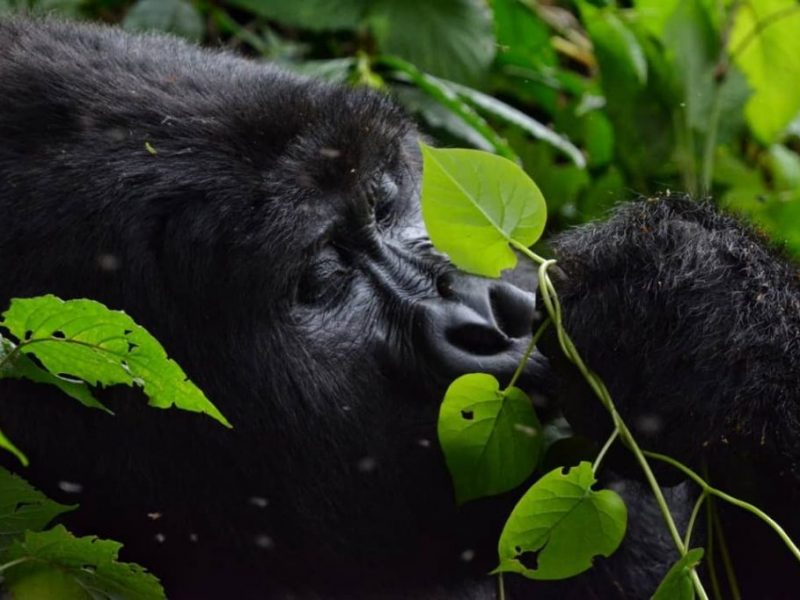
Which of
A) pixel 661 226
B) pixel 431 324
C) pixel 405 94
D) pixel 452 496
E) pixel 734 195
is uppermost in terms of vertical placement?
pixel 661 226

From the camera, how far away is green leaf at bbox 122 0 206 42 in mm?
3668

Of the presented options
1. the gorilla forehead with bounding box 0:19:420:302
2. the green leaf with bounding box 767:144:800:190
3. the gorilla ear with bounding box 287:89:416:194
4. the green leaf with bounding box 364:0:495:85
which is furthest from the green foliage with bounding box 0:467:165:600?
the green leaf with bounding box 767:144:800:190

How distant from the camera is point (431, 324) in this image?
2.03 metres

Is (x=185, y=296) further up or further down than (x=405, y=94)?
further up

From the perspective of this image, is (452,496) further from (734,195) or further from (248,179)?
(734,195)

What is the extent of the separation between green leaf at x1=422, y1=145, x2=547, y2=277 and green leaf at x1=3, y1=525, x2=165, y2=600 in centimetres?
57

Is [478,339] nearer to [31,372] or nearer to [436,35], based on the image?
[31,372]

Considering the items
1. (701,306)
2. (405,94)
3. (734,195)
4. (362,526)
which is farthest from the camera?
(734,195)

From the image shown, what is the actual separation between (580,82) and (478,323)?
2.33 meters

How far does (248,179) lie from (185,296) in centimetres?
19

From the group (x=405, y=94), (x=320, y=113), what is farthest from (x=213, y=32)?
(x=320, y=113)

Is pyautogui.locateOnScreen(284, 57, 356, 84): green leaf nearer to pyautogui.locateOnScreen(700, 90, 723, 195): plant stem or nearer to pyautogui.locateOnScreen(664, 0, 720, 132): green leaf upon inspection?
pyautogui.locateOnScreen(664, 0, 720, 132): green leaf

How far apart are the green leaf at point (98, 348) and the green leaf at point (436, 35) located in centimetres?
209

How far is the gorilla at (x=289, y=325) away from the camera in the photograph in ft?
6.42
